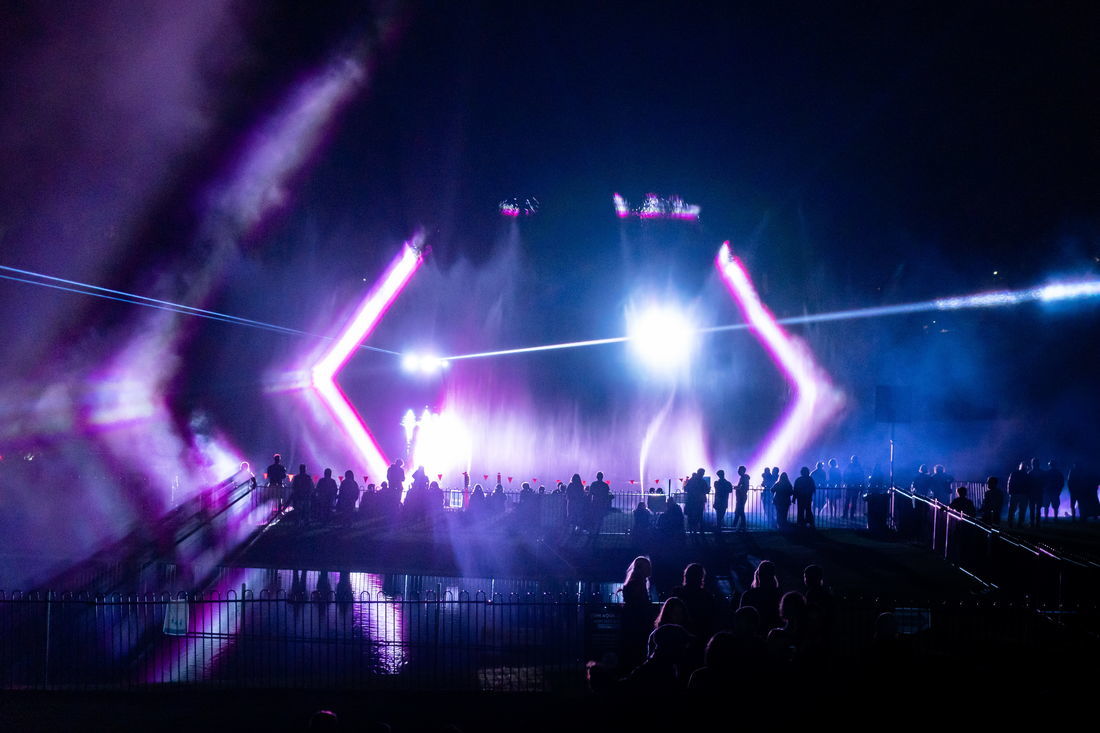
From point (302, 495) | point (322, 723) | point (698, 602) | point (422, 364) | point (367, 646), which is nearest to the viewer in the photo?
point (322, 723)

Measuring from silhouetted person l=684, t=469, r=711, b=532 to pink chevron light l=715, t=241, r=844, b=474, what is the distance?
1673cm

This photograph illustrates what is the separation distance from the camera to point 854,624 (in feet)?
34.0

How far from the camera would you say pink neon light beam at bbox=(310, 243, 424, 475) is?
3800 cm

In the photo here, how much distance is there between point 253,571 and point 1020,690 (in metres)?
14.7

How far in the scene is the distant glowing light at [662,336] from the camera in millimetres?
40688

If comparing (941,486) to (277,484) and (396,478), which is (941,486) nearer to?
(396,478)

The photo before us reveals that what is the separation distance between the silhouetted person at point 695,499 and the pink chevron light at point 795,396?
16728mm

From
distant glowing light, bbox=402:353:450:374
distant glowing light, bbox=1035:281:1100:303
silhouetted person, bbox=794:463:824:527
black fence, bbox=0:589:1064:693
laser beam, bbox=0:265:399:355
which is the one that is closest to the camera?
black fence, bbox=0:589:1064:693

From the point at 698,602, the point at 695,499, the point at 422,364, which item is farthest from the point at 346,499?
the point at 422,364

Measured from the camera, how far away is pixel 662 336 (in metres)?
41.9

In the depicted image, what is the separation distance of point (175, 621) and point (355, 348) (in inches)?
1118

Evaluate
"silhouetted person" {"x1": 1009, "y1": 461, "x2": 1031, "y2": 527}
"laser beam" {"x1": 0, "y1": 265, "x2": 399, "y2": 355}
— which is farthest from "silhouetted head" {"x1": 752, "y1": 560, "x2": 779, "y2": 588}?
"laser beam" {"x1": 0, "y1": 265, "x2": 399, "y2": 355}

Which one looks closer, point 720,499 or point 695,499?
point 695,499

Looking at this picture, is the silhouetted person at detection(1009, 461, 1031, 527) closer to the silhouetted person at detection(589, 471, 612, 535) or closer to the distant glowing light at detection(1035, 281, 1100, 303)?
the silhouetted person at detection(589, 471, 612, 535)
